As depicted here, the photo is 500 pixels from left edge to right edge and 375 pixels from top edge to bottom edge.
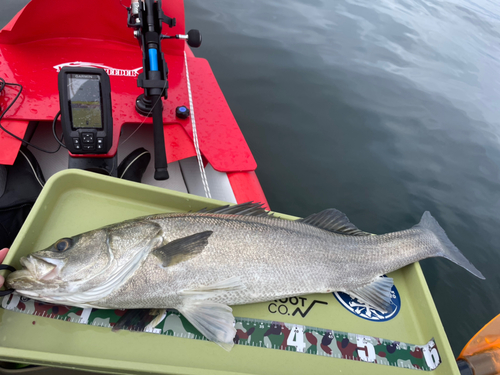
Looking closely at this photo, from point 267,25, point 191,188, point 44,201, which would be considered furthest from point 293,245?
point 267,25

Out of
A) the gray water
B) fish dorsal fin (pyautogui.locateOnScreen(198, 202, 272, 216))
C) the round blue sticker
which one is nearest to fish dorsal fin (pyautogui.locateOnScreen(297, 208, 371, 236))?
fish dorsal fin (pyautogui.locateOnScreen(198, 202, 272, 216))

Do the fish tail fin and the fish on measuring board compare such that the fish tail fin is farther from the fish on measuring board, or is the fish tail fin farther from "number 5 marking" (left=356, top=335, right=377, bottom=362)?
"number 5 marking" (left=356, top=335, right=377, bottom=362)

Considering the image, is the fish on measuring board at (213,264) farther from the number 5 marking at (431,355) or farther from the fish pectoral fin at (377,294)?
the number 5 marking at (431,355)

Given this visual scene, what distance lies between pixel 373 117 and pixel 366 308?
482cm

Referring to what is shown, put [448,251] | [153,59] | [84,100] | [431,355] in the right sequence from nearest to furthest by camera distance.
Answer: [431,355]
[84,100]
[448,251]
[153,59]

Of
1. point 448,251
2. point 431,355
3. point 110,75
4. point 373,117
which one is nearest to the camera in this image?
point 431,355

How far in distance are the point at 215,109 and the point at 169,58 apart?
3.06 ft

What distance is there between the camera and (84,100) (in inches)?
86.0

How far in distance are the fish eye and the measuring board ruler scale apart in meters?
0.29

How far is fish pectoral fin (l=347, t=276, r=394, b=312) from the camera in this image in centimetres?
194

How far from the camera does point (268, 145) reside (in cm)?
505

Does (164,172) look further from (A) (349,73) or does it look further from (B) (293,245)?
(A) (349,73)

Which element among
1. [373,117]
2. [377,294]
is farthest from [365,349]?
[373,117]

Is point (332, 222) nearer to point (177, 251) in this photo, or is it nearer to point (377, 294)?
point (377, 294)
